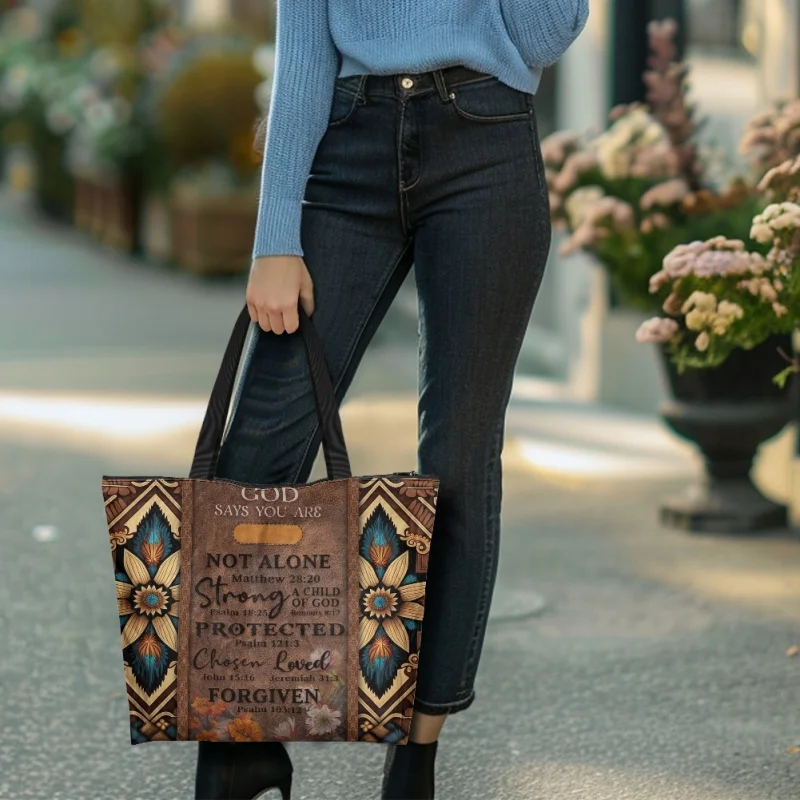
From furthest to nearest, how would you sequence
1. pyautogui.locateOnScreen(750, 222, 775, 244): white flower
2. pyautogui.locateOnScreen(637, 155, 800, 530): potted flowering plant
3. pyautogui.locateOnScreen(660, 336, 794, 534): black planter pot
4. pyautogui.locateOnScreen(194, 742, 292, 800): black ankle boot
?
pyautogui.locateOnScreen(660, 336, 794, 534): black planter pot < pyautogui.locateOnScreen(637, 155, 800, 530): potted flowering plant < pyautogui.locateOnScreen(750, 222, 775, 244): white flower < pyautogui.locateOnScreen(194, 742, 292, 800): black ankle boot

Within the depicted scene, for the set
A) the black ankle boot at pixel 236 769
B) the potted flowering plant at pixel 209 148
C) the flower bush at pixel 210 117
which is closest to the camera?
the black ankle boot at pixel 236 769

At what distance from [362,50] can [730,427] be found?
277cm

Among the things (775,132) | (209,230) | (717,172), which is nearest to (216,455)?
(775,132)

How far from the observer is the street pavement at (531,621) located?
11.0 ft

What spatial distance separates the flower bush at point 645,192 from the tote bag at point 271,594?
8.89 ft

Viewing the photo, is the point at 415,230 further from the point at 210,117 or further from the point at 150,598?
the point at 210,117

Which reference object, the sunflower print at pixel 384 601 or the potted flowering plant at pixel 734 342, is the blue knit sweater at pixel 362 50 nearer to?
the sunflower print at pixel 384 601

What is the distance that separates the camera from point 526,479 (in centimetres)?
609

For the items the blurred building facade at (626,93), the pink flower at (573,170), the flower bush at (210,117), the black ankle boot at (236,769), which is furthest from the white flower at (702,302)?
the flower bush at (210,117)

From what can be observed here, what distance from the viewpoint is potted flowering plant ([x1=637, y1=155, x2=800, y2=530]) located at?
372 centimetres

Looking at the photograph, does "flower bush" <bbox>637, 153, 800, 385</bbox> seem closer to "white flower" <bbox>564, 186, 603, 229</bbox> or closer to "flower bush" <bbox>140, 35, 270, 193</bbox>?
"white flower" <bbox>564, 186, 603, 229</bbox>

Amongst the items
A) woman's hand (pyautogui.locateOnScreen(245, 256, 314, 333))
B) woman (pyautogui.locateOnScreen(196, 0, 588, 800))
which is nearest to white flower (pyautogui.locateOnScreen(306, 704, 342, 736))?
woman (pyautogui.locateOnScreen(196, 0, 588, 800))

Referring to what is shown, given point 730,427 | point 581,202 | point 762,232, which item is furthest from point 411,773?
point 581,202

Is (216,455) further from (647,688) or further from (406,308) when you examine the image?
(406,308)
